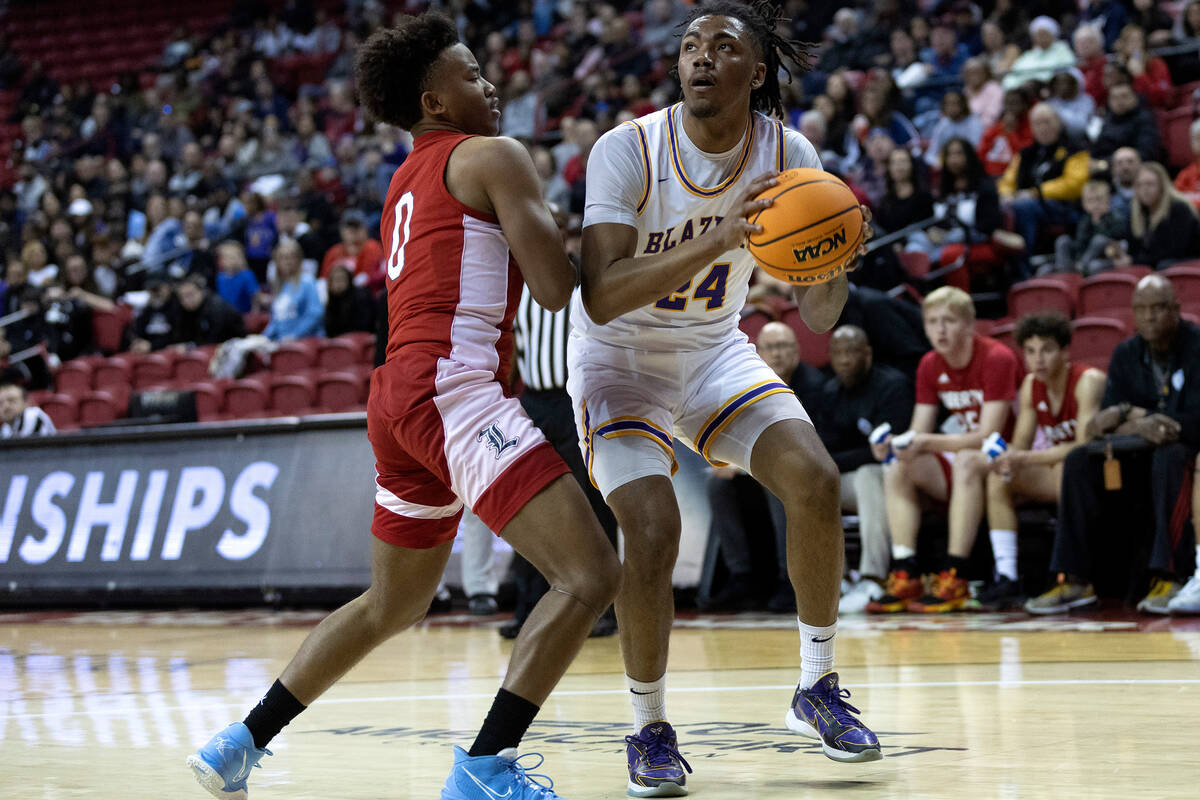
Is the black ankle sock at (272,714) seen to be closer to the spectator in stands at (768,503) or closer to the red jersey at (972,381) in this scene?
the spectator in stands at (768,503)

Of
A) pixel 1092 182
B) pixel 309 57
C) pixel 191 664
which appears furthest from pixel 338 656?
pixel 309 57

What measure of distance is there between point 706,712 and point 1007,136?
8369 millimetres

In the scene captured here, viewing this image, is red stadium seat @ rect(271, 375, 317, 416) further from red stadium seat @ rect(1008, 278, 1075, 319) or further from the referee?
red stadium seat @ rect(1008, 278, 1075, 319)

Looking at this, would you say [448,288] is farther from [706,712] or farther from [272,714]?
[706,712]

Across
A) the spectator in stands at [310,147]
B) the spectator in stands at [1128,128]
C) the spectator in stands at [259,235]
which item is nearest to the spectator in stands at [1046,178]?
the spectator in stands at [1128,128]

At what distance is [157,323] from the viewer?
596 inches

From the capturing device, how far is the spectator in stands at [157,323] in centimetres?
1501

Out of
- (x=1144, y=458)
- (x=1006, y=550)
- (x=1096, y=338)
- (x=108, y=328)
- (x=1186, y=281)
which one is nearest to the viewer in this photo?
(x=1144, y=458)

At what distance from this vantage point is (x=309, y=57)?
21.0 metres

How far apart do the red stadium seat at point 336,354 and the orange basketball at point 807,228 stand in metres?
9.66

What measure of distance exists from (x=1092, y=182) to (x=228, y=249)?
379 inches

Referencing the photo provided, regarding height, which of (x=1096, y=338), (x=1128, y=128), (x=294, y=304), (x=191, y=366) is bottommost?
(x=191, y=366)

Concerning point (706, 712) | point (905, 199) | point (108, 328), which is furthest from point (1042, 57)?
point (108, 328)

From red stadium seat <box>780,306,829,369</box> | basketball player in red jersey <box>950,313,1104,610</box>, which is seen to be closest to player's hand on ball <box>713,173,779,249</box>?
basketball player in red jersey <box>950,313,1104,610</box>
